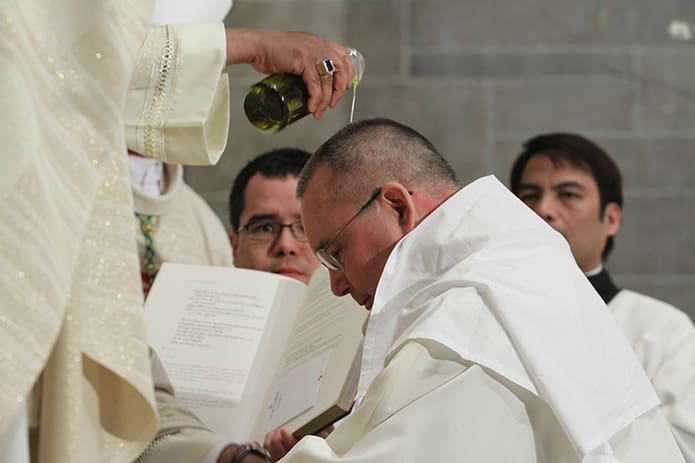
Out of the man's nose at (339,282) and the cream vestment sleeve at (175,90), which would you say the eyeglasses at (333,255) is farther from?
the cream vestment sleeve at (175,90)

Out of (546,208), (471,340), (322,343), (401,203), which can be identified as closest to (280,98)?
(401,203)

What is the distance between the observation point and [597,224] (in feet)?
15.6

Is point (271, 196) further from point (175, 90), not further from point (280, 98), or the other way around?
point (175, 90)

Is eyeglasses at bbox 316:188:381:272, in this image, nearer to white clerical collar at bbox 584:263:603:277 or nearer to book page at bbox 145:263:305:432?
book page at bbox 145:263:305:432

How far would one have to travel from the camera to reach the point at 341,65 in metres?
2.65

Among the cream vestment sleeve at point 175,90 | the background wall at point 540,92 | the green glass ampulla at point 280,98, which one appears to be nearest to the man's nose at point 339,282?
the green glass ampulla at point 280,98

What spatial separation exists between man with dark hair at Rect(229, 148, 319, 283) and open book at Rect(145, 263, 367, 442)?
1.90 feet

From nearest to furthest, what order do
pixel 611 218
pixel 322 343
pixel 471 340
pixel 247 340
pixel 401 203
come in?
pixel 471 340, pixel 401 203, pixel 322 343, pixel 247 340, pixel 611 218

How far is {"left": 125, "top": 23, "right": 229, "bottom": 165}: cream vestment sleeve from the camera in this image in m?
2.35

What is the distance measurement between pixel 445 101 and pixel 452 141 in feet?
0.71

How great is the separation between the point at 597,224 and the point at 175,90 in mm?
2730

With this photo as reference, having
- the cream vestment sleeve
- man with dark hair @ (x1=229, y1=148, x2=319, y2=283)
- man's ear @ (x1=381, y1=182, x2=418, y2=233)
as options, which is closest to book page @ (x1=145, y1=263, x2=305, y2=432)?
man with dark hair @ (x1=229, y1=148, x2=319, y2=283)

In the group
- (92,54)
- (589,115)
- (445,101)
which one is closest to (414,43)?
(445,101)

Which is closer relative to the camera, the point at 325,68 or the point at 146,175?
the point at 325,68
